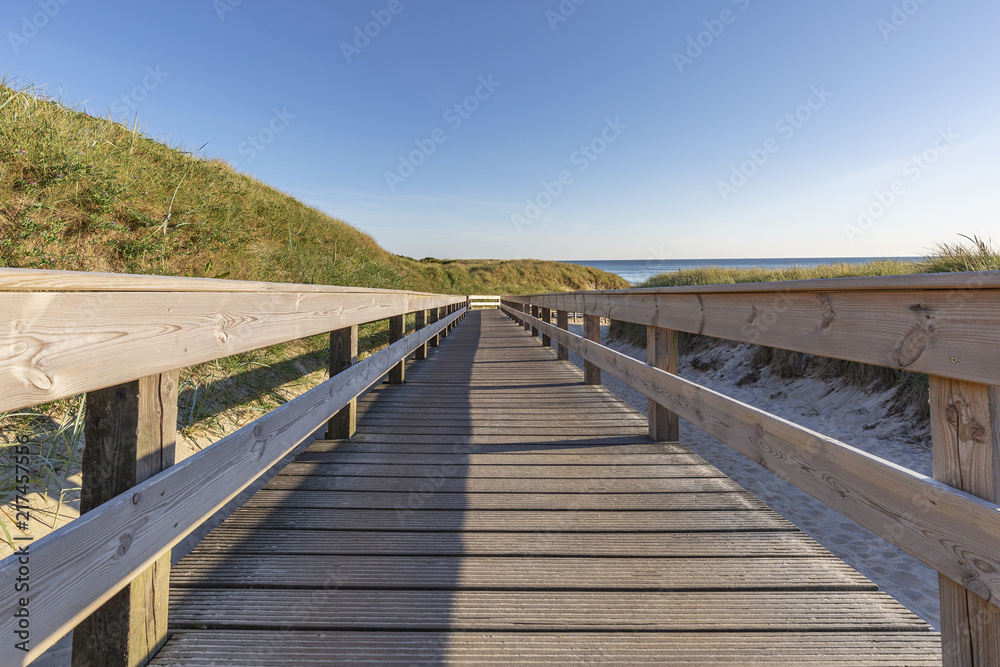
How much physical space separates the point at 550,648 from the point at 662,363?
1807 mm

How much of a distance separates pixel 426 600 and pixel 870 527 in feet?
4.16

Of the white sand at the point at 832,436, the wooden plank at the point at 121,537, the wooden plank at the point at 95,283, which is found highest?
the wooden plank at the point at 95,283

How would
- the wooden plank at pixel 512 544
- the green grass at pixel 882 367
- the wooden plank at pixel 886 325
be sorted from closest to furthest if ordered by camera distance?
the wooden plank at pixel 886 325 < the wooden plank at pixel 512 544 < the green grass at pixel 882 367

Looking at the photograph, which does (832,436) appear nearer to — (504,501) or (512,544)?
(504,501)

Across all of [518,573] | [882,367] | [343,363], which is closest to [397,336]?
[343,363]

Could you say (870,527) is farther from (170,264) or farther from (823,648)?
(170,264)

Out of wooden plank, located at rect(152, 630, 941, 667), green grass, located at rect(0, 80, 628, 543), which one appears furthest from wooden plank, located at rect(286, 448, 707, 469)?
green grass, located at rect(0, 80, 628, 543)

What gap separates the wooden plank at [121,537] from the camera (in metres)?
0.74

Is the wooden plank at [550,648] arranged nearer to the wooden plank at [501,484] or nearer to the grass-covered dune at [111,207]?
the wooden plank at [501,484]

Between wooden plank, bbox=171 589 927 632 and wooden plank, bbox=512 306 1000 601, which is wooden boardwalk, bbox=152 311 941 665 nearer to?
wooden plank, bbox=171 589 927 632

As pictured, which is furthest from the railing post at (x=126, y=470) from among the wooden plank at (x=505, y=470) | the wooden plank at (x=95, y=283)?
the wooden plank at (x=505, y=470)

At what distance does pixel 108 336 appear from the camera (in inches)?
34.9

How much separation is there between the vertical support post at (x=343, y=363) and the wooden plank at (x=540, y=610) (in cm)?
141

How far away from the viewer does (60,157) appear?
153 inches
